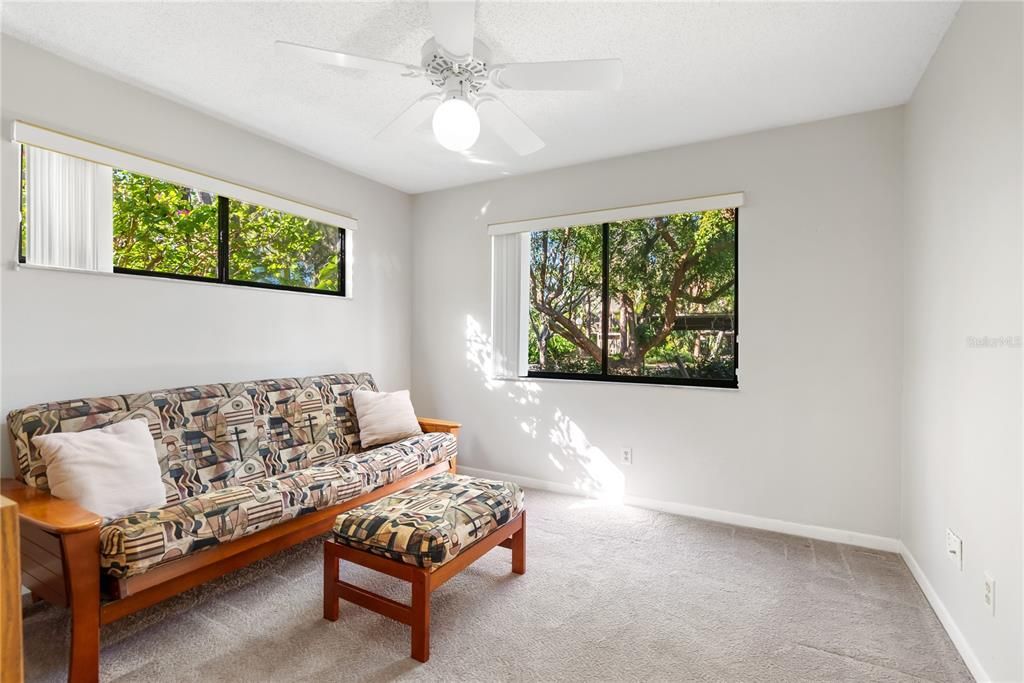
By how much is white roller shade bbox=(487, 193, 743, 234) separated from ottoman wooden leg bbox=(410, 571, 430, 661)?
2.65m

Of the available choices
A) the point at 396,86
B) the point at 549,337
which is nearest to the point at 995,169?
the point at 396,86

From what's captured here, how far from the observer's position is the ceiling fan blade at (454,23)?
59.9 inches

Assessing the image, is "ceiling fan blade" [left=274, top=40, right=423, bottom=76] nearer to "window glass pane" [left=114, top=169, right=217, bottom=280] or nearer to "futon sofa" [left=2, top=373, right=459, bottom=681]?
"window glass pane" [left=114, top=169, right=217, bottom=280]

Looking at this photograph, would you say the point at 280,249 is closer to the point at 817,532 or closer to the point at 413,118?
the point at 413,118

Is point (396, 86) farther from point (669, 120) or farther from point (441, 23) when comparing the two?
point (669, 120)

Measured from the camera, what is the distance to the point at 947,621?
199cm

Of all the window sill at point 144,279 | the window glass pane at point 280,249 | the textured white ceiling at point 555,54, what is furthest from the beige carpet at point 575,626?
the textured white ceiling at point 555,54

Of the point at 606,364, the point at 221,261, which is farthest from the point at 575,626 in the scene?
the point at 221,261

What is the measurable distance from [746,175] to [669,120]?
640 millimetres

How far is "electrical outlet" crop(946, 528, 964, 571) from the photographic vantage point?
1892 millimetres

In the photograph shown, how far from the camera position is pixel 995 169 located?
1645 millimetres

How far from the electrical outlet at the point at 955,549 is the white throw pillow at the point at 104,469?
3.24m

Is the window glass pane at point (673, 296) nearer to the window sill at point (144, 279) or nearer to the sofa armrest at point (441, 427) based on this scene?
the sofa armrest at point (441, 427)

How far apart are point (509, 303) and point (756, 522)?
7.57ft
